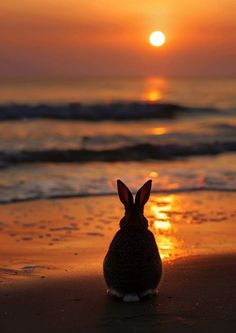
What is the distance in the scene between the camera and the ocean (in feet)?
42.8

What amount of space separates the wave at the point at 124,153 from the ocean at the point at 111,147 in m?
0.02

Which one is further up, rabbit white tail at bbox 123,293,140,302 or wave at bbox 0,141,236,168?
wave at bbox 0,141,236,168

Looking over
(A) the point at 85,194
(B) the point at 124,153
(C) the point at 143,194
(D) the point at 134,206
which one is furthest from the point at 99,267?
(B) the point at 124,153

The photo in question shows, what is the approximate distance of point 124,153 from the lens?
18.9 m

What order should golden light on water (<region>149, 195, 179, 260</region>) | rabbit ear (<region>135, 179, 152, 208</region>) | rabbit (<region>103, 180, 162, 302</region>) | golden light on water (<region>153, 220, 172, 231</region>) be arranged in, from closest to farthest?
rabbit ear (<region>135, 179, 152, 208</region>) → rabbit (<region>103, 180, 162, 302</region>) → golden light on water (<region>149, 195, 179, 260</region>) → golden light on water (<region>153, 220, 172, 231</region>)

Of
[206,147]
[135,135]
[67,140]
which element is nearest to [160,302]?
[206,147]

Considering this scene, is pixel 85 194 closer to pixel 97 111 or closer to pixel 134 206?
pixel 134 206

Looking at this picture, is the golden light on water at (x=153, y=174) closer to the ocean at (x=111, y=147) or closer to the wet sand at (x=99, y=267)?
the ocean at (x=111, y=147)

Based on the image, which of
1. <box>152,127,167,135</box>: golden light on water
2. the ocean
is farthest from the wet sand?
<box>152,127,167,135</box>: golden light on water

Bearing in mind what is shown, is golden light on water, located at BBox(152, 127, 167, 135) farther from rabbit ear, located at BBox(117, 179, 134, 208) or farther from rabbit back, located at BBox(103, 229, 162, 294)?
rabbit ear, located at BBox(117, 179, 134, 208)

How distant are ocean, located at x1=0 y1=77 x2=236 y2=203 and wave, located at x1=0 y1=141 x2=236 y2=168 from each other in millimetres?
22

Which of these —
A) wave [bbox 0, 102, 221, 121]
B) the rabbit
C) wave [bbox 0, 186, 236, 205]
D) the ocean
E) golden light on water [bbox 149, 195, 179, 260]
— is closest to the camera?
the rabbit

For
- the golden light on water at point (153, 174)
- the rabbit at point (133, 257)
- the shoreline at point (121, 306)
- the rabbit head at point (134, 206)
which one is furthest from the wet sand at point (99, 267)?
the golden light on water at point (153, 174)

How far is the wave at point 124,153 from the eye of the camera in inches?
682
